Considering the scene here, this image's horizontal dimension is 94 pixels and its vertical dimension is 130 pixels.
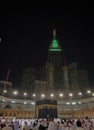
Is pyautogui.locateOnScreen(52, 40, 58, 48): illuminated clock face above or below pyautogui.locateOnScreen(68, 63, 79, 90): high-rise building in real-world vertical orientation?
above

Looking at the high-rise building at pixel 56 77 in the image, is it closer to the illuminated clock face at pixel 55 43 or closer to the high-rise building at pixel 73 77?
the high-rise building at pixel 73 77

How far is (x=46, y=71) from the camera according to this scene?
78.5 meters

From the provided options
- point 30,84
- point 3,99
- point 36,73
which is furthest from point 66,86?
point 3,99

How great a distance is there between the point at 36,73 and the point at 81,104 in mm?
40533

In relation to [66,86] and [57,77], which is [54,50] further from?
[66,86]

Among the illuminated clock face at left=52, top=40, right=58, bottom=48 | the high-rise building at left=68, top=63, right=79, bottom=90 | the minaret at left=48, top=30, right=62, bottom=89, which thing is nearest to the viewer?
the high-rise building at left=68, top=63, right=79, bottom=90

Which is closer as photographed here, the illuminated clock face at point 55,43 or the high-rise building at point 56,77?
the high-rise building at point 56,77

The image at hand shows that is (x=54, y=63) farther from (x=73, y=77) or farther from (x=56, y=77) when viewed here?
(x=73, y=77)

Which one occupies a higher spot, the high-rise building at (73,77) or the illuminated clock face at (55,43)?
the illuminated clock face at (55,43)

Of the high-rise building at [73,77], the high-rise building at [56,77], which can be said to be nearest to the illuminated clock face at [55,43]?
the high-rise building at [56,77]

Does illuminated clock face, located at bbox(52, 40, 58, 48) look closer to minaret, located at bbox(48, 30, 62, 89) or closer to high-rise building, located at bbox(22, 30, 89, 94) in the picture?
minaret, located at bbox(48, 30, 62, 89)

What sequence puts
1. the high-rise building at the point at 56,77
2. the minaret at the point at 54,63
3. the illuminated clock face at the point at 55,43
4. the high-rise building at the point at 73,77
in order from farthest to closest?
the illuminated clock face at the point at 55,43
the minaret at the point at 54,63
the high-rise building at the point at 56,77
the high-rise building at the point at 73,77

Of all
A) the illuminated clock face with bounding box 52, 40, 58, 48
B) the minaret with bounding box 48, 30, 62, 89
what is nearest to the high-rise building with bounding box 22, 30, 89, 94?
the minaret with bounding box 48, 30, 62, 89

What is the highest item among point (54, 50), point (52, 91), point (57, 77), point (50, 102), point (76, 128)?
point (54, 50)
